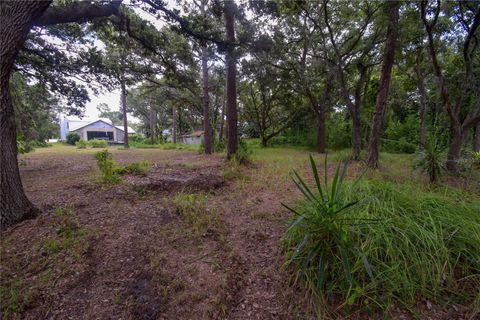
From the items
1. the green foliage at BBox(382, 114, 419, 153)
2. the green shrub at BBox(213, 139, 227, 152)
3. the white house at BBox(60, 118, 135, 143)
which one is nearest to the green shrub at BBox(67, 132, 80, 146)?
the white house at BBox(60, 118, 135, 143)

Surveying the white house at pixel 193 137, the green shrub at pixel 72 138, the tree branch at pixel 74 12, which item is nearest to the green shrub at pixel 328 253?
the tree branch at pixel 74 12

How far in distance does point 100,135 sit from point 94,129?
3.54ft

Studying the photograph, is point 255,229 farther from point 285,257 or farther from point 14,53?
point 14,53

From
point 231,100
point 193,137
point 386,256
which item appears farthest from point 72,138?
point 386,256

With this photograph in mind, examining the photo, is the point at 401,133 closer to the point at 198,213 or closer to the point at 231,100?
the point at 231,100

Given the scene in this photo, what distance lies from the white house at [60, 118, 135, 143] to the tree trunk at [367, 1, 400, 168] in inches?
1193

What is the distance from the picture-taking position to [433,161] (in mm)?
3580

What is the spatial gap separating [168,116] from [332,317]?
31.4 meters

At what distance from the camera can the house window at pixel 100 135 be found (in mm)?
27438

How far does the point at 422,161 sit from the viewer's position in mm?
3697

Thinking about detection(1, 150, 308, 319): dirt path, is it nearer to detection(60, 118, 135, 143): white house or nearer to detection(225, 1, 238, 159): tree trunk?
detection(225, 1, 238, 159): tree trunk

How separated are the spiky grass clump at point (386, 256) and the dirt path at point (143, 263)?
13.0 inches

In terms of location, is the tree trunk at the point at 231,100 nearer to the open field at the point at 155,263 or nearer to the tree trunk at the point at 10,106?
the open field at the point at 155,263

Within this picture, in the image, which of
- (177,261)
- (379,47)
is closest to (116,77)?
(177,261)
